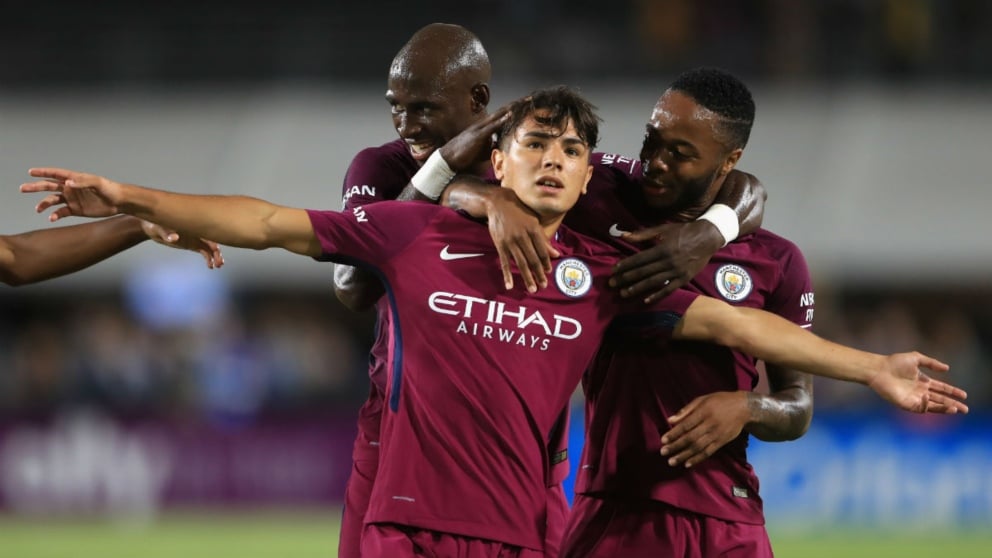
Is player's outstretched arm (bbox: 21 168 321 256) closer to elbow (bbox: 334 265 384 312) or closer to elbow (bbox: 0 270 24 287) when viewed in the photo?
elbow (bbox: 0 270 24 287)

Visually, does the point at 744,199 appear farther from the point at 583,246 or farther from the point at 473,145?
the point at 473,145

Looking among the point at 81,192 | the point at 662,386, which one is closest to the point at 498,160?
the point at 662,386

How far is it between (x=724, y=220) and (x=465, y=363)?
3.93 feet

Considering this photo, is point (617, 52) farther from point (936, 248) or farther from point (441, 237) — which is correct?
point (441, 237)

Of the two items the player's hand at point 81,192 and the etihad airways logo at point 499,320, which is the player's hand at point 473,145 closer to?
the etihad airways logo at point 499,320

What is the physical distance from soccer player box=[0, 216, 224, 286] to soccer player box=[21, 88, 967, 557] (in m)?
0.59

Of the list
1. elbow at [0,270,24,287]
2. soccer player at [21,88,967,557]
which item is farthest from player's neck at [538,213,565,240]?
elbow at [0,270,24,287]

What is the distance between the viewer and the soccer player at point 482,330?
15.0 feet

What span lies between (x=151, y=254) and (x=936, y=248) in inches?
413

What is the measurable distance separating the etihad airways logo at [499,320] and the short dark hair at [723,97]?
1071mm

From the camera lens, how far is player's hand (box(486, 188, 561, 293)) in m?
4.71

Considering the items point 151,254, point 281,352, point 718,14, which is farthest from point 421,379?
point 718,14

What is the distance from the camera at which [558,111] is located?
4844 mm

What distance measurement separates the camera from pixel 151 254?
776 inches
